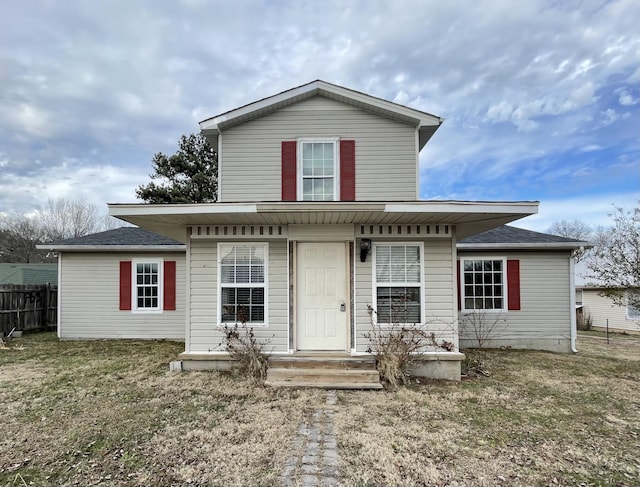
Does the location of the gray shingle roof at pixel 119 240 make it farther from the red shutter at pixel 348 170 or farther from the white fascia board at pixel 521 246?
the white fascia board at pixel 521 246

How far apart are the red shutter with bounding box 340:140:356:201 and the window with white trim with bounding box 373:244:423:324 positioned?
1213mm

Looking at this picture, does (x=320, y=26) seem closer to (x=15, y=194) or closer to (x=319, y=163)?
(x=319, y=163)

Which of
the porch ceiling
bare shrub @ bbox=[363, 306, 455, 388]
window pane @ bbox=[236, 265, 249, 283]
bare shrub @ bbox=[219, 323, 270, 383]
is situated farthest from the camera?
window pane @ bbox=[236, 265, 249, 283]

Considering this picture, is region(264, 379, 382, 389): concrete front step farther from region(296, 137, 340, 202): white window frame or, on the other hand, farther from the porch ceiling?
region(296, 137, 340, 202): white window frame

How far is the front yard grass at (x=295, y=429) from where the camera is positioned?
9.70 feet

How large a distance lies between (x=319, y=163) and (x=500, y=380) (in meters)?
5.04

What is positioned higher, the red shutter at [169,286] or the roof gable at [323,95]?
the roof gable at [323,95]

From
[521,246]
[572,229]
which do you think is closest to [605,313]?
[521,246]

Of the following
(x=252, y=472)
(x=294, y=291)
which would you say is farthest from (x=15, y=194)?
(x=252, y=472)

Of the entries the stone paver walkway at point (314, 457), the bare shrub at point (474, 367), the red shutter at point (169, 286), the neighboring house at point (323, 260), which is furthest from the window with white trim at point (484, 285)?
the red shutter at point (169, 286)

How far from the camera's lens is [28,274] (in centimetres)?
1584

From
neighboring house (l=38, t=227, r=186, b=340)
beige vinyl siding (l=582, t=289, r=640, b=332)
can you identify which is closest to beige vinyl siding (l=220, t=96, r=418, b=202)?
neighboring house (l=38, t=227, r=186, b=340)

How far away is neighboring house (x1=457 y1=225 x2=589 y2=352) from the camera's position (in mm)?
8758

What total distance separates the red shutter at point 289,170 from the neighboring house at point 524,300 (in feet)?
15.4
